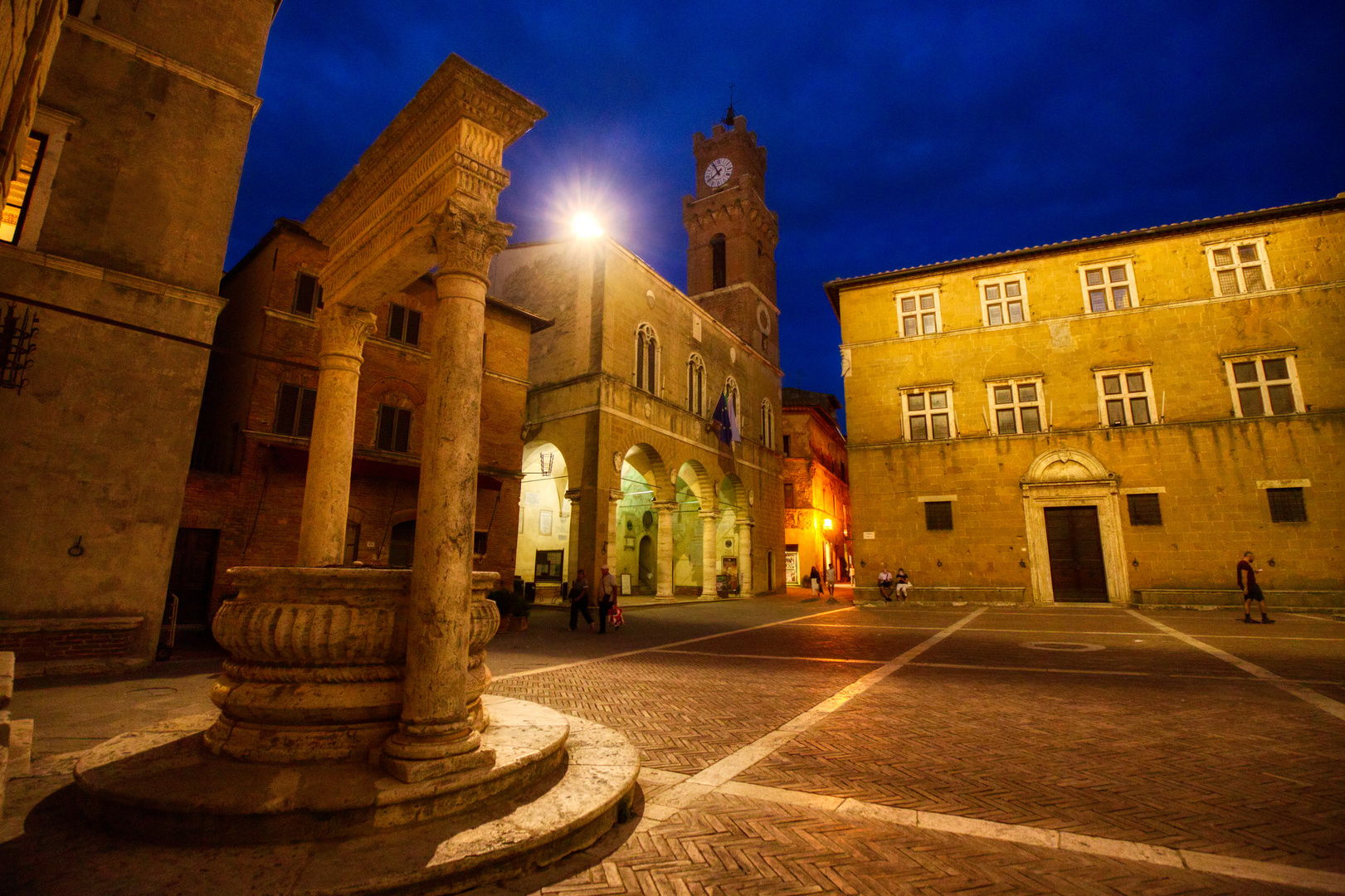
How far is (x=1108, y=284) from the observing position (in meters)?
19.9

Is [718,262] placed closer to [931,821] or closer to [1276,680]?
[1276,680]

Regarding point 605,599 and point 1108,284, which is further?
point 1108,284

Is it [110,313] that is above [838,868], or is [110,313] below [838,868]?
above

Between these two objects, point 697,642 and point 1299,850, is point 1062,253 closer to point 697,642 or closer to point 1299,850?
point 697,642

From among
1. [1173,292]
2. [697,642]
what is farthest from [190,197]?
[1173,292]

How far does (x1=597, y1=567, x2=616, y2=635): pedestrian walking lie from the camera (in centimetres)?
1351

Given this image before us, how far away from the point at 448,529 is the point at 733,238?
3543 centimetres

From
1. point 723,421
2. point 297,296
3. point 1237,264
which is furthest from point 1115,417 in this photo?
point 297,296

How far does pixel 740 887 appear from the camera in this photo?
273 cm

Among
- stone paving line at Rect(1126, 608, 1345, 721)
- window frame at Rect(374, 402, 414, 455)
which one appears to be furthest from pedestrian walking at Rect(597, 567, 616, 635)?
stone paving line at Rect(1126, 608, 1345, 721)

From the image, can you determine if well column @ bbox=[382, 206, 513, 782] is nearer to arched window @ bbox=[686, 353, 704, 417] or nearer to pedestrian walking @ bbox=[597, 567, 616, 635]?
pedestrian walking @ bbox=[597, 567, 616, 635]

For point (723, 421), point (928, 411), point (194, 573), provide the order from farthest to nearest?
point (723, 421) < point (928, 411) < point (194, 573)

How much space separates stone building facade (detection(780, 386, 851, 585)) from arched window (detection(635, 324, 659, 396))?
41.0 ft

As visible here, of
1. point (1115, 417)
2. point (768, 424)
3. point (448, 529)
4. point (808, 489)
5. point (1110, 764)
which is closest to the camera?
point (448, 529)
